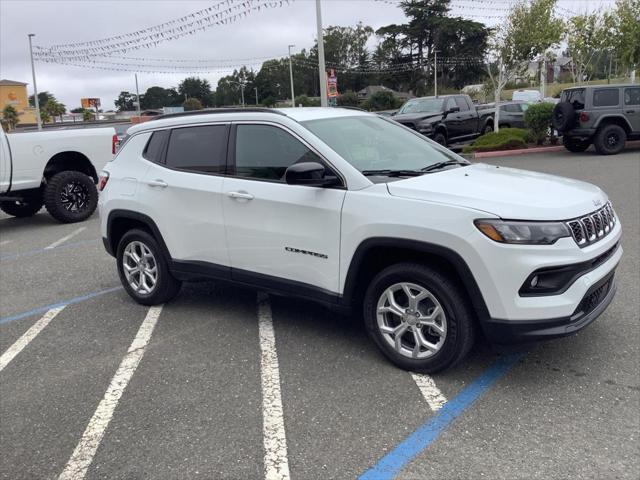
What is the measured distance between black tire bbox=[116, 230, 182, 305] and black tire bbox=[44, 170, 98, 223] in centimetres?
500

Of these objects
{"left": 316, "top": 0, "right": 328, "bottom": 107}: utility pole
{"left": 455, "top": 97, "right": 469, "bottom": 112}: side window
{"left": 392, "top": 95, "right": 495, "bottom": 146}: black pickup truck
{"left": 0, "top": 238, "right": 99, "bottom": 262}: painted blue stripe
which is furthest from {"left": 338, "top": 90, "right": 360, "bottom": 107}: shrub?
{"left": 0, "top": 238, "right": 99, "bottom": 262}: painted blue stripe

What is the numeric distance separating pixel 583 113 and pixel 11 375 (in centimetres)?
1503

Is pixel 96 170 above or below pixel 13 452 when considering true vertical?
above

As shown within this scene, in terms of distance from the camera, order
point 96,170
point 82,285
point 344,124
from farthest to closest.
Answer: point 96,170 → point 82,285 → point 344,124

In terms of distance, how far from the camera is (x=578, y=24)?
25.3 meters

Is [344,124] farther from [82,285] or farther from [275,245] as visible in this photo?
[82,285]

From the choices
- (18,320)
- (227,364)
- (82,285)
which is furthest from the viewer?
(82,285)

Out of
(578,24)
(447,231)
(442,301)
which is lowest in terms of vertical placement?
(442,301)

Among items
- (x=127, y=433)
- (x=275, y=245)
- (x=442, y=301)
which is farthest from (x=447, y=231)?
(x=127, y=433)

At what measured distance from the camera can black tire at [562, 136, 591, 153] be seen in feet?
53.3

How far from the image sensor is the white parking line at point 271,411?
119 inches

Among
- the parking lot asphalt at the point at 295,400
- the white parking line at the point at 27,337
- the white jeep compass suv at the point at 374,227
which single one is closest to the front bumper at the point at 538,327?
the white jeep compass suv at the point at 374,227

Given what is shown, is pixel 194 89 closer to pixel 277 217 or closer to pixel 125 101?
pixel 125 101

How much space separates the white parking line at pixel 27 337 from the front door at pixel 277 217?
5.92 feet
